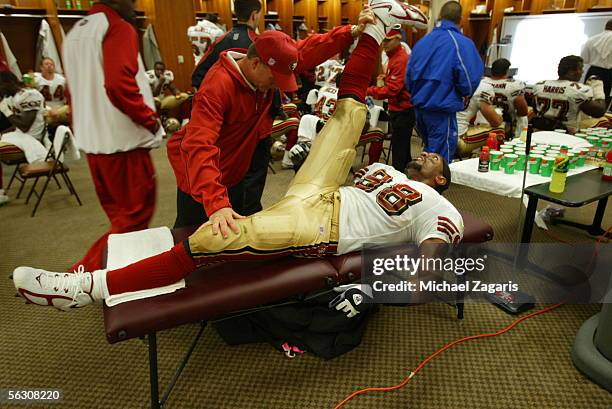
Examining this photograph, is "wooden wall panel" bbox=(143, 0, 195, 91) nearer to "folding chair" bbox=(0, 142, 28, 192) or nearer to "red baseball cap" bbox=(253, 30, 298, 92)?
"folding chair" bbox=(0, 142, 28, 192)

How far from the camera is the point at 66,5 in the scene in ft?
15.4

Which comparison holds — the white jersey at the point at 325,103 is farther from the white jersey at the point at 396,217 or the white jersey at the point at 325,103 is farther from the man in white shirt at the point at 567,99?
the white jersey at the point at 396,217

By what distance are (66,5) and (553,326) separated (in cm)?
550

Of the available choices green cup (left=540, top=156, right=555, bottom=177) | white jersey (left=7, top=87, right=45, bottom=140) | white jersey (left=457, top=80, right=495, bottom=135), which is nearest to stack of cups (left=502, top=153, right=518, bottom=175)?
green cup (left=540, top=156, right=555, bottom=177)

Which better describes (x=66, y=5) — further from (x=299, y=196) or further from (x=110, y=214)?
(x=299, y=196)

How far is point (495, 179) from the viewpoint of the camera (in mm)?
2170

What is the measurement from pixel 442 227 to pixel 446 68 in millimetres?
1653

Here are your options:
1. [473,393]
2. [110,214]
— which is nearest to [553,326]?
[473,393]

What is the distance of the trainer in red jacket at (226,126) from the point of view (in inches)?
56.1

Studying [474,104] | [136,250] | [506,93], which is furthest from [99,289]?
[506,93]

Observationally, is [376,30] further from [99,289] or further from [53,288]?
[53,288]

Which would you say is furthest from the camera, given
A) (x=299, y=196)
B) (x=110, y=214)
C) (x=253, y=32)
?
(x=253, y=32)

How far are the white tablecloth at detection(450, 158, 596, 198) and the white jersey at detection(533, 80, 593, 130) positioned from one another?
52.4 inches

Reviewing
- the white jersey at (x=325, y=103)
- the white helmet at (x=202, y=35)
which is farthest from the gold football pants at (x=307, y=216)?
the white helmet at (x=202, y=35)
